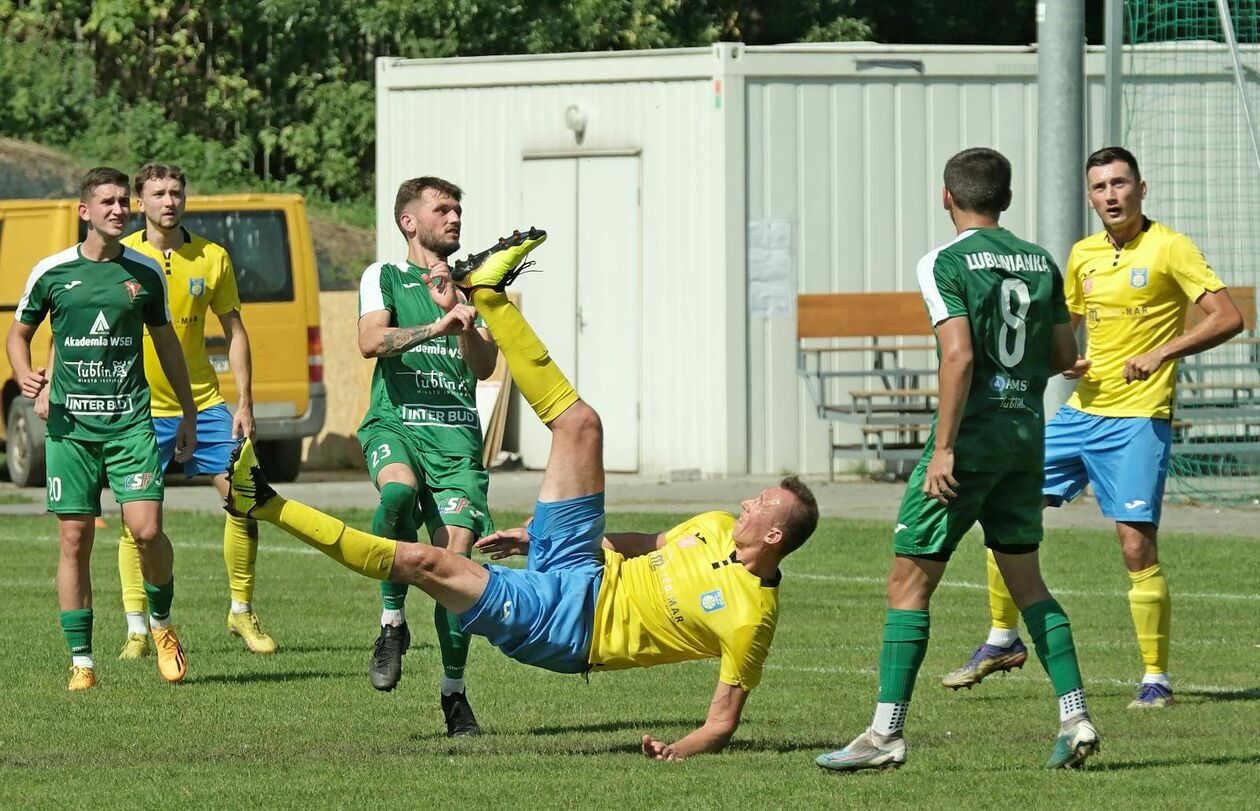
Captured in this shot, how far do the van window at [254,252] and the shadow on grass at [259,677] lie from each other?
1079cm

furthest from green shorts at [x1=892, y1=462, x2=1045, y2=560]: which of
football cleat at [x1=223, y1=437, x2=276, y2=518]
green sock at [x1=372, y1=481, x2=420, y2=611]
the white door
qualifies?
the white door

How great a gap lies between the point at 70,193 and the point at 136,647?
17408 millimetres

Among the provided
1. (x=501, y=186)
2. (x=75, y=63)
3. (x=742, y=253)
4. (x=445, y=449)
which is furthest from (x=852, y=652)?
(x=75, y=63)

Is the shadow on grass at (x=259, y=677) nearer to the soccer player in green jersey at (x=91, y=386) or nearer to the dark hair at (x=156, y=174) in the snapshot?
the soccer player in green jersey at (x=91, y=386)

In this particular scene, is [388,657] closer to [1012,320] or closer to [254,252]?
[1012,320]

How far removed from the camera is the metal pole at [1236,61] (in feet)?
63.7

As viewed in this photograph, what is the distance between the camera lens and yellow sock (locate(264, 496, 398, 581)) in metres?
7.31

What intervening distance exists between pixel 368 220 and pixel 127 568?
2085 cm

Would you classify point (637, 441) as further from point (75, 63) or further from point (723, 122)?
point (75, 63)

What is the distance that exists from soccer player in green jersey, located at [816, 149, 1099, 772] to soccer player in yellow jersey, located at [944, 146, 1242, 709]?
1609 millimetres

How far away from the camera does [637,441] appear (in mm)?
21656

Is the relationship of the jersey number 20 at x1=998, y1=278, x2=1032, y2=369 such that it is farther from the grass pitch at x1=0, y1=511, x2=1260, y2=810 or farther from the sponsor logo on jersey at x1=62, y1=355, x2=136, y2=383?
the sponsor logo on jersey at x1=62, y1=355, x2=136, y2=383

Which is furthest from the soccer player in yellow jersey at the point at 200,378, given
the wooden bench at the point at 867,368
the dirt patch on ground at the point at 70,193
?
the dirt patch on ground at the point at 70,193

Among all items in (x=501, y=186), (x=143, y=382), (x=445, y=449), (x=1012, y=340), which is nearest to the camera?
(x=1012, y=340)
